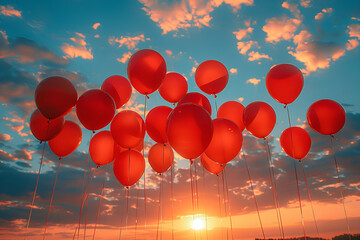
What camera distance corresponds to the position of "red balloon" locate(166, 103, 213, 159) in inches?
125

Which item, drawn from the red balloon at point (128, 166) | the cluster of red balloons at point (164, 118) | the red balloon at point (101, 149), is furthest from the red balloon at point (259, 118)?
the red balloon at point (101, 149)

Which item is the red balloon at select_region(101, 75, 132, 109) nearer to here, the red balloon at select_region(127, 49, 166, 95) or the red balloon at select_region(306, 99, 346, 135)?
the red balloon at select_region(127, 49, 166, 95)

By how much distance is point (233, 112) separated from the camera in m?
5.02

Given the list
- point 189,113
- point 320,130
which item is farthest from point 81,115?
point 320,130

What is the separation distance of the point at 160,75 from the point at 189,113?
133 centimetres

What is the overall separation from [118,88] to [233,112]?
8.70 feet

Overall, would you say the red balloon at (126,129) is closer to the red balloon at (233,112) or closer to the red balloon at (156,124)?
the red balloon at (156,124)

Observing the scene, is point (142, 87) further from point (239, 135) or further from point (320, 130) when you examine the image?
point (320, 130)

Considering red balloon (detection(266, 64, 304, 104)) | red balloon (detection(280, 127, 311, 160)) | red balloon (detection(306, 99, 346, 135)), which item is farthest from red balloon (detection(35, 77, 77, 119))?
red balloon (detection(306, 99, 346, 135))

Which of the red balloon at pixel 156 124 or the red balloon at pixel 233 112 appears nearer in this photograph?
the red balloon at pixel 156 124

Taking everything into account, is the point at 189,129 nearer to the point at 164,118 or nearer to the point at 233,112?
the point at 164,118

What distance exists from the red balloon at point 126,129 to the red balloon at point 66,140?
4.09ft

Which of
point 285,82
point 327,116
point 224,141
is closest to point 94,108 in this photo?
point 224,141

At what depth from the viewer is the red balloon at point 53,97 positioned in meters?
3.71
